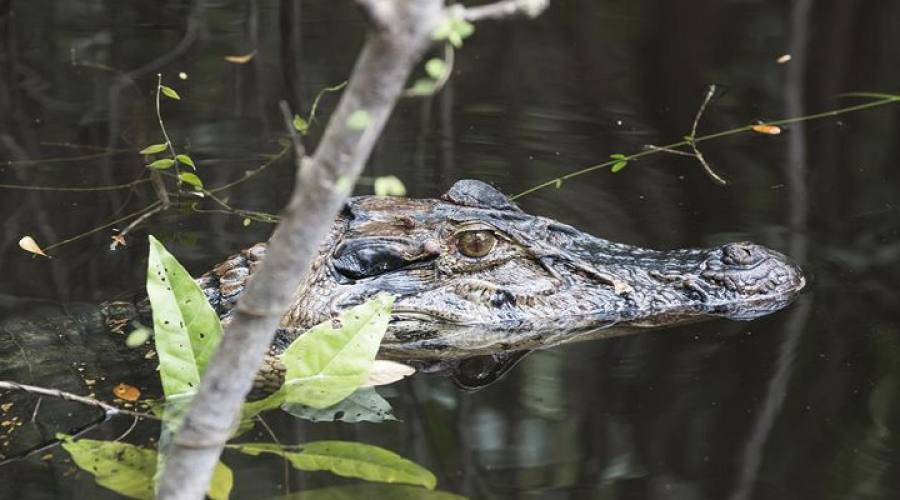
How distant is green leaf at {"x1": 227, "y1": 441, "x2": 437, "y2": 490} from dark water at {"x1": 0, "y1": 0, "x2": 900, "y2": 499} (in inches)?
1.9

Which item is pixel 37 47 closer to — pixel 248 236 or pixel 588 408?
pixel 248 236

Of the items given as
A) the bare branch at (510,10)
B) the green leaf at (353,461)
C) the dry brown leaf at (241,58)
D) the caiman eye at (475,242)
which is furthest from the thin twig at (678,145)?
the bare branch at (510,10)

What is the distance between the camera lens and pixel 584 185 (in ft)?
19.2

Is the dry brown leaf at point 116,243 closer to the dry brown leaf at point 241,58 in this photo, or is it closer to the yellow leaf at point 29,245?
the yellow leaf at point 29,245

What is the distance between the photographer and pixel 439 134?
6.61 m

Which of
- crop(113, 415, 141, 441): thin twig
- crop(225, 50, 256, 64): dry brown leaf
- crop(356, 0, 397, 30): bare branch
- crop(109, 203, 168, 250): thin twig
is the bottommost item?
crop(113, 415, 141, 441): thin twig

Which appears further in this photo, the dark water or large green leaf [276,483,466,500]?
the dark water

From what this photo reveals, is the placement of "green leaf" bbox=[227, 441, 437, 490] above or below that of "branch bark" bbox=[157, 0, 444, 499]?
below

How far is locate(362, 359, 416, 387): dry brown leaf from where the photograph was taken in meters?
3.89

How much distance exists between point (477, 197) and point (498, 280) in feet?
1.11

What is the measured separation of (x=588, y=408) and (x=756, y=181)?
2343mm

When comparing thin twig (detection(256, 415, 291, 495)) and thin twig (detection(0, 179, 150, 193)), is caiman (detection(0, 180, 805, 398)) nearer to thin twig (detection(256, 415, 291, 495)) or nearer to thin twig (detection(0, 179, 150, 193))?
thin twig (detection(256, 415, 291, 495))

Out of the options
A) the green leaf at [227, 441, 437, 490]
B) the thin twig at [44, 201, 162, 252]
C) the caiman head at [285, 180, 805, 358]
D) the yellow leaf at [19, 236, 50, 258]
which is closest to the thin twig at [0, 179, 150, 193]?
the thin twig at [44, 201, 162, 252]

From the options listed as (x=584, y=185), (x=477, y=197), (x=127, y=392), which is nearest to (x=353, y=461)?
(x=127, y=392)
